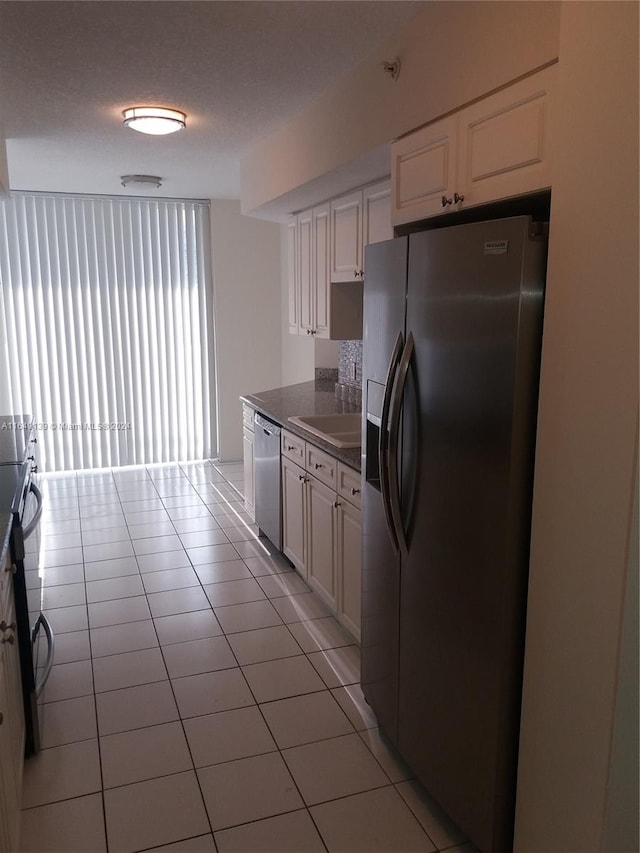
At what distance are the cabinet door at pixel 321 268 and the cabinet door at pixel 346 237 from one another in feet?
0.34

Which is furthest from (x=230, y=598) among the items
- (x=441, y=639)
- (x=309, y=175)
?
(x=309, y=175)

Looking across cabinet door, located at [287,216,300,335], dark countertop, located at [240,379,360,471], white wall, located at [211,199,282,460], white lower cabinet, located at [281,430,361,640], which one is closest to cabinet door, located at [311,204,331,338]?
cabinet door, located at [287,216,300,335]

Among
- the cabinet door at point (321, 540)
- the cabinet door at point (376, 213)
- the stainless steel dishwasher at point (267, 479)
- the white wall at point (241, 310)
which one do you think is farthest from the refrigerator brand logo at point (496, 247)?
the white wall at point (241, 310)

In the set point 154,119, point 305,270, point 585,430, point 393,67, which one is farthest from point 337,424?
point 585,430

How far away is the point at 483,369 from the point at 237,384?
16.2 feet

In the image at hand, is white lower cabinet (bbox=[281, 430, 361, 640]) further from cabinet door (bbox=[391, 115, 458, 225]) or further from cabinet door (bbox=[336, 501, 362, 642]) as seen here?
cabinet door (bbox=[391, 115, 458, 225])

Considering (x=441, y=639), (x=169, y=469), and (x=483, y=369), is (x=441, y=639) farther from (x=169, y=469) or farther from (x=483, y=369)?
(x=169, y=469)

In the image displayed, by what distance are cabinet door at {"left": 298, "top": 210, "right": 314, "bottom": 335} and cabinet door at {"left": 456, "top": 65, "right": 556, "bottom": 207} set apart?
7.04 feet

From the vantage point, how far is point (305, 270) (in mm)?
4184

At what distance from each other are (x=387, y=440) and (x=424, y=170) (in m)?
0.93

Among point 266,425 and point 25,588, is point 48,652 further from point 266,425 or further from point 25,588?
point 266,425

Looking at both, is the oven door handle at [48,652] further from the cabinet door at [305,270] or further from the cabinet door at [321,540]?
the cabinet door at [305,270]

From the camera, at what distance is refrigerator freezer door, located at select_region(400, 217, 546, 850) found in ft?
5.29

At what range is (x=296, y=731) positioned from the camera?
2.49 m
